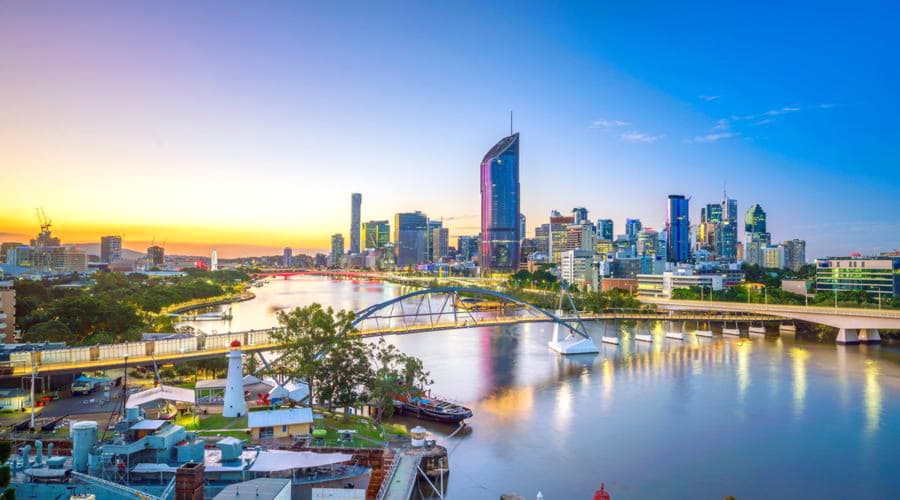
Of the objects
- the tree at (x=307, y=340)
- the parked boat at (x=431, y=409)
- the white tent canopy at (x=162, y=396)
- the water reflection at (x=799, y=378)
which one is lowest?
the water reflection at (x=799, y=378)

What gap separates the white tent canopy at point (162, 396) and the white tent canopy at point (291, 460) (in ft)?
23.5

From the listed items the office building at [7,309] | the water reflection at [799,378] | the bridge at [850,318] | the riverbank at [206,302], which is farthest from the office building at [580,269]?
the office building at [7,309]

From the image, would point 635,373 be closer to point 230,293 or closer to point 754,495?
point 754,495

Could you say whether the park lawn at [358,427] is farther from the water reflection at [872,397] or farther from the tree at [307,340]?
the water reflection at [872,397]

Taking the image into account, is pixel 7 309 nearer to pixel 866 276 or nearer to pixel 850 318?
pixel 850 318

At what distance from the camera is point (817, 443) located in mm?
26531

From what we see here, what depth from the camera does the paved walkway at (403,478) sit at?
1671cm

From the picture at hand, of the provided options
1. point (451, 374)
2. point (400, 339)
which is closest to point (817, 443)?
point (451, 374)

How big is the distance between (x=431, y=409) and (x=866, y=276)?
8755 centimetres

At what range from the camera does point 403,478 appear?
18141 mm

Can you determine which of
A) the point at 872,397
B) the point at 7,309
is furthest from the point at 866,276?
the point at 7,309

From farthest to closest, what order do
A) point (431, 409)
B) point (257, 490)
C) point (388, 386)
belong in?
point (431, 409), point (388, 386), point (257, 490)

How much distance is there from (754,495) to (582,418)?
1066 centimetres

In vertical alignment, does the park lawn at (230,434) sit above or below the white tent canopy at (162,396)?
below
